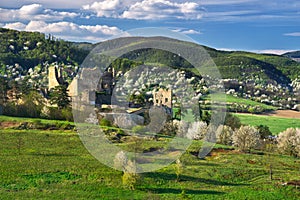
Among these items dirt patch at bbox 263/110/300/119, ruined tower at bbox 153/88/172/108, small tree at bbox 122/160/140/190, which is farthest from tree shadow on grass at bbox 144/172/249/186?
dirt patch at bbox 263/110/300/119

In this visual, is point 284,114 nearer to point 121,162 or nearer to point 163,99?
point 163,99

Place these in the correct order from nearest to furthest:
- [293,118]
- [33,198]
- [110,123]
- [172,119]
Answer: [33,198]
[110,123]
[172,119]
[293,118]

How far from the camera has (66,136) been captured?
4506cm

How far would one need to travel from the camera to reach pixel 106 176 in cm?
3197

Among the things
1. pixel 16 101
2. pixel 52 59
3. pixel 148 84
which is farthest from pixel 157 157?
pixel 52 59

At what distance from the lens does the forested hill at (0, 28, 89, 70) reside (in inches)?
5472

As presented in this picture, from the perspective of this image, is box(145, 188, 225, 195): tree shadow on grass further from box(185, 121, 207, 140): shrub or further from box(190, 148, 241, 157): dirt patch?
box(185, 121, 207, 140): shrub

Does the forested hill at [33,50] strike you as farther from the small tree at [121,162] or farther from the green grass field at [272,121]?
the small tree at [121,162]

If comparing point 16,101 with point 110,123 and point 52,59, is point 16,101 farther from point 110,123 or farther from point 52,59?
point 52,59

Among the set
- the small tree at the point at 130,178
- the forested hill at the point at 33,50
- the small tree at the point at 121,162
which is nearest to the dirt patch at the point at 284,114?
the forested hill at the point at 33,50

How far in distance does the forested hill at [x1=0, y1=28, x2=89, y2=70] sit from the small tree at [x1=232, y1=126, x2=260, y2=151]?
96910mm

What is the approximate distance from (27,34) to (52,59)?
31.2 m

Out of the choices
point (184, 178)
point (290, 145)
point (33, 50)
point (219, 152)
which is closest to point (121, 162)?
point (184, 178)

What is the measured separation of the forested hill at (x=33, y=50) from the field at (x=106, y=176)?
98.7m
